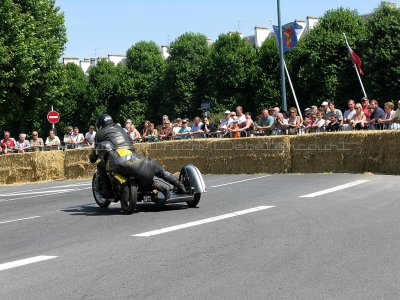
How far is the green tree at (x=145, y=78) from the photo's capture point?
255 feet

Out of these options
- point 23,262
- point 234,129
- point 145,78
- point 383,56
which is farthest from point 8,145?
point 145,78

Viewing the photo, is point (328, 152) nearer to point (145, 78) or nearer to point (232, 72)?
point (232, 72)

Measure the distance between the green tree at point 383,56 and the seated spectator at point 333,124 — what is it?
29.3 meters

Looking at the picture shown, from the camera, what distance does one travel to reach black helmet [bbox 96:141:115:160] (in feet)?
39.9

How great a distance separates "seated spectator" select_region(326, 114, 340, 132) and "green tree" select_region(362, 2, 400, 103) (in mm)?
29313

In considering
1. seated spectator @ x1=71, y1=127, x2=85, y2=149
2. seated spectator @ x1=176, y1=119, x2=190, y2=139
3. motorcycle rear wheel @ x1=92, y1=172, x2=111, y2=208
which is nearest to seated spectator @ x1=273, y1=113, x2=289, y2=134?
seated spectator @ x1=176, y1=119, x2=190, y2=139

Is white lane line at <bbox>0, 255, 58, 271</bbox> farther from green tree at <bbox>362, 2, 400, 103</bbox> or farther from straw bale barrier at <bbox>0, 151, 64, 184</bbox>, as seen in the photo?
green tree at <bbox>362, 2, 400, 103</bbox>

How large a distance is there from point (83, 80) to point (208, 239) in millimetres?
82310

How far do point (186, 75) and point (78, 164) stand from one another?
48.1m

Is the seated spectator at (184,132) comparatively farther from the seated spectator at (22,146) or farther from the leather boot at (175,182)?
the leather boot at (175,182)

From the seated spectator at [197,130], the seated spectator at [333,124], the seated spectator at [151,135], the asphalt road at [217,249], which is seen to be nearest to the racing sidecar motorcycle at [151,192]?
the asphalt road at [217,249]

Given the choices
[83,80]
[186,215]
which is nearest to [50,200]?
[186,215]

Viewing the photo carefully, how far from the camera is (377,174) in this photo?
16.8m

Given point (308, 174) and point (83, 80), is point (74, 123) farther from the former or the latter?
point (308, 174)
